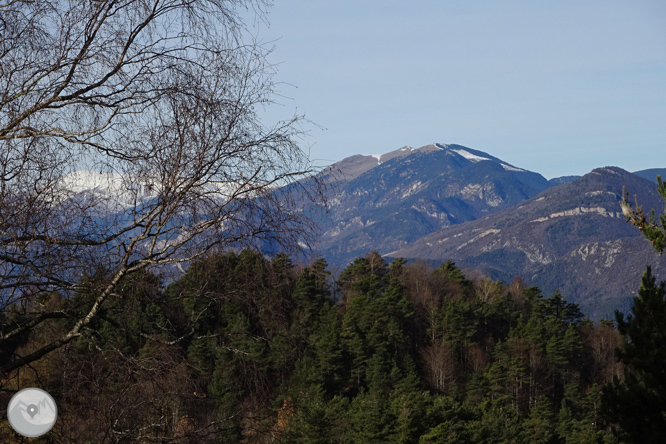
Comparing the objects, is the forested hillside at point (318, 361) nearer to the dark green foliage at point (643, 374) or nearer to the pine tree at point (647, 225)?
the dark green foliage at point (643, 374)

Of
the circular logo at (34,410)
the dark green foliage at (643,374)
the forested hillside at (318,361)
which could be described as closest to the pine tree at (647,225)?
the dark green foliage at (643,374)

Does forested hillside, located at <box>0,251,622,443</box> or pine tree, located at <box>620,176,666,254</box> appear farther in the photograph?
pine tree, located at <box>620,176,666,254</box>

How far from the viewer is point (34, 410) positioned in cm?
498

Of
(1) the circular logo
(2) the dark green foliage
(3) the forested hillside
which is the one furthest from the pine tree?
(1) the circular logo

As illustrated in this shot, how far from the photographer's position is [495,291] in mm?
91062

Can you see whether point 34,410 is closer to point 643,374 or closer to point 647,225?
point 647,225

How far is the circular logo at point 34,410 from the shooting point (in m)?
4.93

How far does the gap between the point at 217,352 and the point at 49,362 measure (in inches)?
76.5

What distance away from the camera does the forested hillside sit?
5.11 m

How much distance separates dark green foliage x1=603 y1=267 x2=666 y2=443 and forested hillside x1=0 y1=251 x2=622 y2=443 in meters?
1.30

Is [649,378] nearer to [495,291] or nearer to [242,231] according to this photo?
[242,231]

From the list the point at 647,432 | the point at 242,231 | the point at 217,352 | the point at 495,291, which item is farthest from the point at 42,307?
the point at 495,291

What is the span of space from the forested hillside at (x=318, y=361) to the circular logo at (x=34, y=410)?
0.11m

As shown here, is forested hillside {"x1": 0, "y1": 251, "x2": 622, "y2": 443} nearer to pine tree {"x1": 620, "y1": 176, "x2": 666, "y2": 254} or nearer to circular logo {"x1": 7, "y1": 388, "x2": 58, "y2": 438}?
circular logo {"x1": 7, "y1": 388, "x2": 58, "y2": 438}
